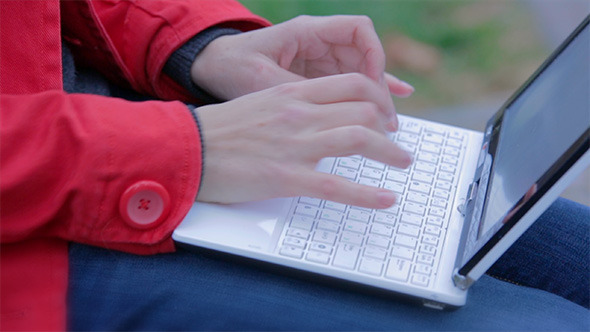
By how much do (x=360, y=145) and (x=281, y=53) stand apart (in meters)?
0.28

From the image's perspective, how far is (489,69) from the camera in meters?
1.93

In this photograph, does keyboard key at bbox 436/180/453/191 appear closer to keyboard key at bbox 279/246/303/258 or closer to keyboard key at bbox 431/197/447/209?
keyboard key at bbox 431/197/447/209

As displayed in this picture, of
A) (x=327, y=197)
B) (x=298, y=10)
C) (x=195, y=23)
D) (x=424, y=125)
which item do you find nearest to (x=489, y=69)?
(x=298, y=10)

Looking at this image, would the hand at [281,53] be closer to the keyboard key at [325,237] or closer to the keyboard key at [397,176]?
the keyboard key at [397,176]

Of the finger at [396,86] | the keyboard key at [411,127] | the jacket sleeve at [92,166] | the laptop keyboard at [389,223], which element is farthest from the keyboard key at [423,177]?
the jacket sleeve at [92,166]

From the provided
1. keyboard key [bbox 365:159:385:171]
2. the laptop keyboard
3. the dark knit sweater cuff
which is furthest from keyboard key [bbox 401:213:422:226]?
the dark knit sweater cuff

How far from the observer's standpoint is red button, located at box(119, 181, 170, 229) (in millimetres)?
721

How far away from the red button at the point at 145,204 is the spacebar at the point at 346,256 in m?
0.20

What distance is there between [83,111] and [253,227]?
0.24 metres

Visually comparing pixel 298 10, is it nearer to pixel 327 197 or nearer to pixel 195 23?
pixel 195 23

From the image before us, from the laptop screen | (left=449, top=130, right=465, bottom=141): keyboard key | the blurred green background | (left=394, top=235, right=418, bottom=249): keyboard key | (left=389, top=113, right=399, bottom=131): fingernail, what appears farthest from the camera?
the blurred green background

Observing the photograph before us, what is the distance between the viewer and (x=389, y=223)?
79 cm

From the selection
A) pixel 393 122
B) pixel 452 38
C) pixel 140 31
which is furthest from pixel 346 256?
pixel 452 38

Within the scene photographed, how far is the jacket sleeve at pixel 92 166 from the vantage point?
27.6 inches
